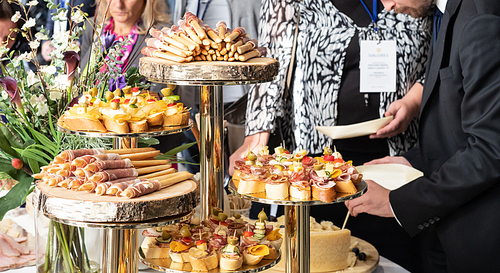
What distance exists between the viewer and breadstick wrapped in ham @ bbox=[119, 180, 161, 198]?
2.74 ft

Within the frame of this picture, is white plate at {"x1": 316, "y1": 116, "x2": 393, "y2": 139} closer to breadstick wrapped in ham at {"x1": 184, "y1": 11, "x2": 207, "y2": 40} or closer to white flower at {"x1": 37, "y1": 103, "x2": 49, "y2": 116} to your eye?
breadstick wrapped in ham at {"x1": 184, "y1": 11, "x2": 207, "y2": 40}

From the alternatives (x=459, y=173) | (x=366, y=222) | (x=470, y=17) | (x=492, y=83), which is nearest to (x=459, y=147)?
(x=459, y=173)

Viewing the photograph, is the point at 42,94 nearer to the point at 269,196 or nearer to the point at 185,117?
the point at 185,117

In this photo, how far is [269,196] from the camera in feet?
3.25

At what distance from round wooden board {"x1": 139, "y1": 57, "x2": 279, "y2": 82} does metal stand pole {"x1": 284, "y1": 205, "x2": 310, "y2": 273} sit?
31 centimetres

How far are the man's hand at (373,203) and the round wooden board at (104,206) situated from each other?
3.11ft

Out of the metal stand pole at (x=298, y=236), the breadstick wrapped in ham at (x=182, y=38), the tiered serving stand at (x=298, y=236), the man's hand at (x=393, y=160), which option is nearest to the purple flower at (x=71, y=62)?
the breadstick wrapped in ham at (x=182, y=38)

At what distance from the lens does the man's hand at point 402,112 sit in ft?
6.44

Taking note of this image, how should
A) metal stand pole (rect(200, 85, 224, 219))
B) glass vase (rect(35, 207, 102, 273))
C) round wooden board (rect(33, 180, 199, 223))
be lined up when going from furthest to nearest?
1. metal stand pole (rect(200, 85, 224, 219))
2. glass vase (rect(35, 207, 102, 273))
3. round wooden board (rect(33, 180, 199, 223))

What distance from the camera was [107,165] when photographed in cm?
92

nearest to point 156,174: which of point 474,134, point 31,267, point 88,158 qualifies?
point 88,158

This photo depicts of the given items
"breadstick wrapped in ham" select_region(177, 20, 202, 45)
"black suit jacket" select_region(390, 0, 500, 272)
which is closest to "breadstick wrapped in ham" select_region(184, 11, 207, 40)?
"breadstick wrapped in ham" select_region(177, 20, 202, 45)

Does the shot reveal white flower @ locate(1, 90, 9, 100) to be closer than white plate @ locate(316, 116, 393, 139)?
Yes

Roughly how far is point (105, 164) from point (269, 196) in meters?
0.33
